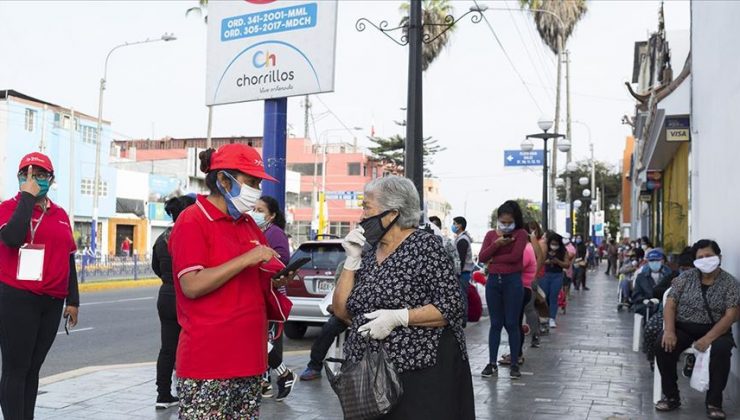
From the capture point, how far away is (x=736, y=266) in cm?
719

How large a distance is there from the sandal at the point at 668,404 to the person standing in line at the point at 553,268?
19.1 ft

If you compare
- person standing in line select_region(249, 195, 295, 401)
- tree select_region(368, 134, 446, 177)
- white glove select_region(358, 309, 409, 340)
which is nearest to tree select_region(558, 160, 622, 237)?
tree select_region(368, 134, 446, 177)

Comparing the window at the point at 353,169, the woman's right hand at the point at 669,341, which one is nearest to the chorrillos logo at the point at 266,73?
the woman's right hand at the point at 669,341

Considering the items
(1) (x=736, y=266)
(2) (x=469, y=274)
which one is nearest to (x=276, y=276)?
(1) (x=736, y=266)

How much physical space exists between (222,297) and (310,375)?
4.64m

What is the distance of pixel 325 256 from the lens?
11.1m

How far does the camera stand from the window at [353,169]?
Answer: 68.7 m

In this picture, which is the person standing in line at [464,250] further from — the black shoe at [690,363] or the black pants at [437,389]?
the black pants at [437,389]

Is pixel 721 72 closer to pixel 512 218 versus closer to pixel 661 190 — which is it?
pixel 512 218

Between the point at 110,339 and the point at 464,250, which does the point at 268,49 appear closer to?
the point at 464,250

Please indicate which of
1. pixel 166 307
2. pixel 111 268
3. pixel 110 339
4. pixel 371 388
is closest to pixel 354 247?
pixel 371 388

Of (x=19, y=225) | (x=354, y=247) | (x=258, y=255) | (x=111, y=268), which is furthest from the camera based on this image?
(x=111, y=268)

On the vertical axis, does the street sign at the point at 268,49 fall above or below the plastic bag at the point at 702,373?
above

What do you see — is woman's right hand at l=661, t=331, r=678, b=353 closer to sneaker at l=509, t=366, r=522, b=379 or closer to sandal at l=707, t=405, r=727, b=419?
sandal at l=707, t=405, r=727, b=419
